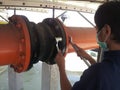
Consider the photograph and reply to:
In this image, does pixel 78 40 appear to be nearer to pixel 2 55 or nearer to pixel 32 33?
pixel 32 33

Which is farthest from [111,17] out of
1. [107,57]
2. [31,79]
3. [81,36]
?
[31,79]

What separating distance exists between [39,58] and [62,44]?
0.33ft

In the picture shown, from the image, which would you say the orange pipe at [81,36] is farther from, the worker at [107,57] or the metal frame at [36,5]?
the metal frame at [36,5]

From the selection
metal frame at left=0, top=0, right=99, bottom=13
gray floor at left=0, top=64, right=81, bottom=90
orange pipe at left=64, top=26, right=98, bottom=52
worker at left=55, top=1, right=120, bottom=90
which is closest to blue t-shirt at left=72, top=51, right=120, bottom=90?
worker at left=55, top=1, right=120, bottom=90

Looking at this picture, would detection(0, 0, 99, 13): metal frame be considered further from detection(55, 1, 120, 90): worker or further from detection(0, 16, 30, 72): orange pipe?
detection(55, 1, 120, 90): worker

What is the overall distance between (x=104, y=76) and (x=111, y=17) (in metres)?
0.19

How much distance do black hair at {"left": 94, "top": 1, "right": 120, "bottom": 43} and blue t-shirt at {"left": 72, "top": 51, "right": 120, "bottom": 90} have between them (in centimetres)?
7

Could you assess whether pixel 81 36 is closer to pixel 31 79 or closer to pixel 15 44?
pixel 15 44

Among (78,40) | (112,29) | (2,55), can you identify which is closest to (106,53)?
(112,29)

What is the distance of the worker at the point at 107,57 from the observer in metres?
0.72

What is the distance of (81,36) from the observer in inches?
39.5

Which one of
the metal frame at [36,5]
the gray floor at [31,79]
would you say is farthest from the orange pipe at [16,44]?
the gray floor at [31,79]

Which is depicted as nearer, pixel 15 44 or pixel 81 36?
pixel 15 44

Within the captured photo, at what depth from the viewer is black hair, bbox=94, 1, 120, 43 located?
731 mm
